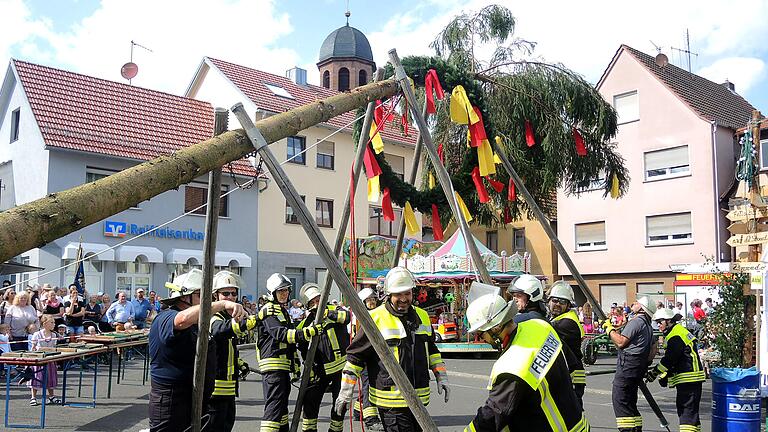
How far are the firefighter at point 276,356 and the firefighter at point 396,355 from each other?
3.85ft

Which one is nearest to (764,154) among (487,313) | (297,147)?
(297,147)

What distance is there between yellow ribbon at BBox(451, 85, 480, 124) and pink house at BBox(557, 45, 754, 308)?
64.0 ft

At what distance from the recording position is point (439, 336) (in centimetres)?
2227

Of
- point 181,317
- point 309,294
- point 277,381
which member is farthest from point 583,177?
point 181,317

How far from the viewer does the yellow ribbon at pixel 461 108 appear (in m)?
8.12

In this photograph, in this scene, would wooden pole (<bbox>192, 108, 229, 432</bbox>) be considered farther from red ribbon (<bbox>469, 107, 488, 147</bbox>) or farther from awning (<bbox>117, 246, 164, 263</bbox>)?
awning (<bbox>117, 246, 164, 263</bbox>)

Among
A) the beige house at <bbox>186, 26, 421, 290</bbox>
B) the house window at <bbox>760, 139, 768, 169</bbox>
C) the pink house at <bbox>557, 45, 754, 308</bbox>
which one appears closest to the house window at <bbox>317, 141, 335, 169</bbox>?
the beige house at <bbox>186, 26, 421, 290</bbox>

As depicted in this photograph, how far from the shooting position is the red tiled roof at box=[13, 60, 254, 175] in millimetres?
23844

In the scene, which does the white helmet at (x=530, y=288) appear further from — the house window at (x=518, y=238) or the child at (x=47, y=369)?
the house window at (x=518, y=238)

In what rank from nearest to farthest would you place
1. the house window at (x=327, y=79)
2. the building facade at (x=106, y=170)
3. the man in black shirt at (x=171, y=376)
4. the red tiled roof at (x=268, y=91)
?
the man in black shirt at (x=171, y=376), the building facade at (x=106, y=170), the red tiled roof at (x=268, y=91), the house window at (x=327, y=79)

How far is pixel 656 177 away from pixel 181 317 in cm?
2602

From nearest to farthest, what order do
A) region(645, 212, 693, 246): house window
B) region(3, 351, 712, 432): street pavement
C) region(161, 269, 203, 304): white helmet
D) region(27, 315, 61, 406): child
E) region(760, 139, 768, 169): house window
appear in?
1. region(161, 269, 203, 304): white helmet
2. region(3, 351, 712, 432): street pavement
3. region(27, 315, 61, 406): child
4. region(760, 139, 768, 169): house window
5. region(645, 212, 693, 246): house window

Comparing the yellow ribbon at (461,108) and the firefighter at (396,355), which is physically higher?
the yellow ribbon at (461,108)

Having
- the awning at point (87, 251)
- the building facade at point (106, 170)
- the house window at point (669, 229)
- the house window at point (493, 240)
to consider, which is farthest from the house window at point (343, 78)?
the awning at point (87, 251)
